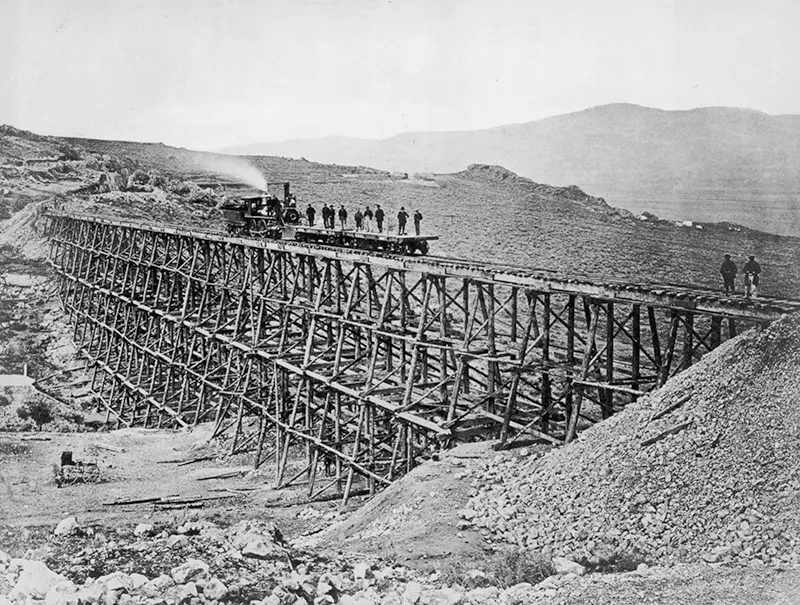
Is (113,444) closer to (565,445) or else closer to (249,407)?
(249,407)

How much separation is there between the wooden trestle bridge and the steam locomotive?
78 centimetres

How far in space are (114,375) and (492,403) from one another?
1520cm

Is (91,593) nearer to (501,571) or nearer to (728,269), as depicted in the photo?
(501,571)

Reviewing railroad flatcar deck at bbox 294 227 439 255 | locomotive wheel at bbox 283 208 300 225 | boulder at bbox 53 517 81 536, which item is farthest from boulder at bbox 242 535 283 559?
locomotive wheel at bbox 283 208 300 225

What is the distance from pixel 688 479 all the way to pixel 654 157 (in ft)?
Answer: 275

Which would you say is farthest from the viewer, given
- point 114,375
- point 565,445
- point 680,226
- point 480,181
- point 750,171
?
point 750,171

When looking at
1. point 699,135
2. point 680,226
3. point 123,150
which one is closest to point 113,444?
point 680,226

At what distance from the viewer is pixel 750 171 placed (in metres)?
63.9

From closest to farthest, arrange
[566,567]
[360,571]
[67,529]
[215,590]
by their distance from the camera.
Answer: [215,590], [360,571], [566,567], [67,529]

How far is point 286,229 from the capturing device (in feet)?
64.5

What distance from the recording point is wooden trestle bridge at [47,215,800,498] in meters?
11.1

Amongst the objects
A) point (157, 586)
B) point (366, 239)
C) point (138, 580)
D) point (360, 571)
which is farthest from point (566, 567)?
point (366, 239)

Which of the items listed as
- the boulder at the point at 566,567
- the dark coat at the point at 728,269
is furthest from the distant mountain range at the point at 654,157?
the boulder at the point at 566,567

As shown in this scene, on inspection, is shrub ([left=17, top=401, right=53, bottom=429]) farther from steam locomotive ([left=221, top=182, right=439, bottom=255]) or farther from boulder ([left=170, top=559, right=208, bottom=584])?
boulder ([left=170, top=559, right=208, bottom=584])
